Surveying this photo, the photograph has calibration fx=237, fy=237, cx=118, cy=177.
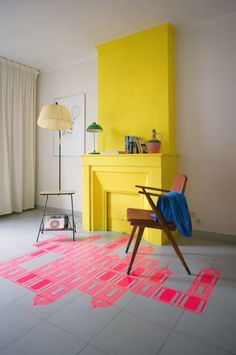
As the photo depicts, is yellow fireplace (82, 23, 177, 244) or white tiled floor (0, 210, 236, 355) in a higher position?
yellow fireplace (82, 23, 177, 244)

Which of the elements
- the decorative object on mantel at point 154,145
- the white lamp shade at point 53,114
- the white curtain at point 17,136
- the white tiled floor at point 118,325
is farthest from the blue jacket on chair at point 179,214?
the white curtain at point 17,136

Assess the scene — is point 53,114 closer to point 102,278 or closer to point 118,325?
point 102,278

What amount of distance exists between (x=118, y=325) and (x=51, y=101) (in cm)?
379

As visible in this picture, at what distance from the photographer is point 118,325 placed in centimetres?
134

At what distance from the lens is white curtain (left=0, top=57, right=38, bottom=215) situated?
12.7ft

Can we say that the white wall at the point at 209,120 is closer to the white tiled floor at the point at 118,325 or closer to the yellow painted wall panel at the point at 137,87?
the yellow painted wall panel at the point at 137,87

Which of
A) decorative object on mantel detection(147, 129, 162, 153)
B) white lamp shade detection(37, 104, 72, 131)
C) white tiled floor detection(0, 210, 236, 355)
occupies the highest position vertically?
white lamp shade detection(37, 104, 72, 131)

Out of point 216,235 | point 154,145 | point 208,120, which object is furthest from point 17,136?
point 216,235

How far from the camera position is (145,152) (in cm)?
284

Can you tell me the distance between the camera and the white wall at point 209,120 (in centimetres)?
266

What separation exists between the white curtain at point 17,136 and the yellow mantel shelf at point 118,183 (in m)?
1.59

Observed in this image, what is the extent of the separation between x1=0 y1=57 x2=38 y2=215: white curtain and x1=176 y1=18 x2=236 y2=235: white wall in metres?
2.66

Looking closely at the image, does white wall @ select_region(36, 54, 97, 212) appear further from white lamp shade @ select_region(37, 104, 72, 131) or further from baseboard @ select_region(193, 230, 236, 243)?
baseboard @ select_region(193, 230, 236, 243)

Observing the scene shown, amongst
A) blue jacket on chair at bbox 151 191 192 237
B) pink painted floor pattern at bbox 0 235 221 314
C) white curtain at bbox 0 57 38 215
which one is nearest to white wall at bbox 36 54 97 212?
white curtain at bbox 0 57 38 215
